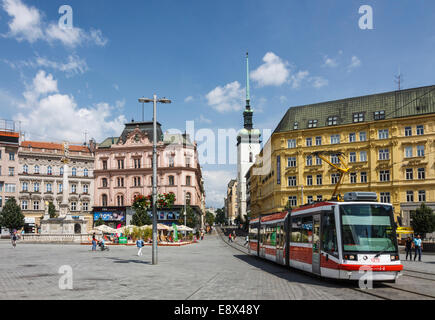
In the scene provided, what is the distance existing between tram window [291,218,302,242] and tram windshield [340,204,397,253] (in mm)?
4406

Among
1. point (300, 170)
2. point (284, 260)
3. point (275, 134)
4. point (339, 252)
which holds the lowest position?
point (284, 260)

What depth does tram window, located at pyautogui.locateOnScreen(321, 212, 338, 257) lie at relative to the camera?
14.9 meters

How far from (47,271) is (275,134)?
172 ft

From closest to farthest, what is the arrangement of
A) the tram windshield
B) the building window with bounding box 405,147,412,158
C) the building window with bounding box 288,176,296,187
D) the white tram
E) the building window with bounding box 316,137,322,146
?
the white tram < the tram windshield < the building window with bounding box 405,147,412,158 < the building window with bounding box 316,137,322,146 < the building window with bounding box 288,176,296,187

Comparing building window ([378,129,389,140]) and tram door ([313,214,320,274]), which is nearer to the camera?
tram door ([313,214,320,274])

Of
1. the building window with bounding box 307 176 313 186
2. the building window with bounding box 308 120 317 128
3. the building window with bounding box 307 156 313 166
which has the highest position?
the building window with bounding box 308 120 317 128

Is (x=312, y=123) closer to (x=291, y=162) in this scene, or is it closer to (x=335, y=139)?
(x=335, y=139)

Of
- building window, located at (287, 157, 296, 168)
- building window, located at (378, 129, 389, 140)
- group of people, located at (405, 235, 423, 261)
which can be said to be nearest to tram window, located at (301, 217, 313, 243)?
group of people, located at (405, 235, 423, 261)

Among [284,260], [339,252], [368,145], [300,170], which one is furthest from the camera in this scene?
[300,170]

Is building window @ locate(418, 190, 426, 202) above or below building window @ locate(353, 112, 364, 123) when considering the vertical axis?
below

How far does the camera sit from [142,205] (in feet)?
177

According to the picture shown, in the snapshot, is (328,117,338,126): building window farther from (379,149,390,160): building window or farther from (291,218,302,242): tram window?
(291,218,302,242): tram window

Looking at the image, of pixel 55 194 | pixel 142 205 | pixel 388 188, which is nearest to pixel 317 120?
pixel 388 188
